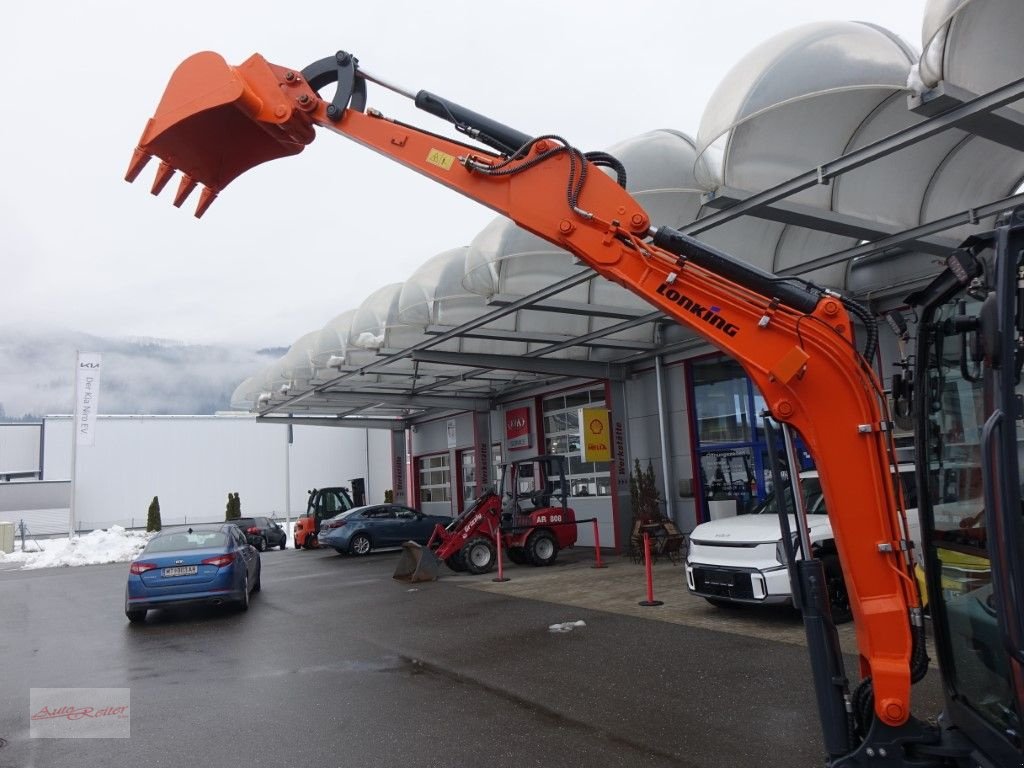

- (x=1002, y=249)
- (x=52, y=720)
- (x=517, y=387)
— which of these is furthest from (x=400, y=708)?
(x=517, y=387)

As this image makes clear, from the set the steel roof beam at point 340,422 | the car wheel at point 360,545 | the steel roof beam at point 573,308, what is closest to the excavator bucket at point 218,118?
the steel roof beam at point 573,308

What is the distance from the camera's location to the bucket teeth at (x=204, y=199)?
5348mm

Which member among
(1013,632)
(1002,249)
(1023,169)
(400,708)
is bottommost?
(400,708)

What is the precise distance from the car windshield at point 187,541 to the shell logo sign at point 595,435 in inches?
325

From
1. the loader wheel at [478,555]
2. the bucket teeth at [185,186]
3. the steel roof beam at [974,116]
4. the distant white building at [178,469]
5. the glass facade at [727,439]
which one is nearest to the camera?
the bucket teeth at [185,186]

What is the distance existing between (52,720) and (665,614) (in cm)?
653

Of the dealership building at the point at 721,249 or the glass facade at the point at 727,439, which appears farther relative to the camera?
the glass facade at the point at 727,439

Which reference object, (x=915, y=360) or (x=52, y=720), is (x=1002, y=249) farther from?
(x=52, y=720)

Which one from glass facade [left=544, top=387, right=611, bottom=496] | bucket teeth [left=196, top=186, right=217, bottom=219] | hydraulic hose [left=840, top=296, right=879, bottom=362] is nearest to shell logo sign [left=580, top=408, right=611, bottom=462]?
glass facade [left=544, top=387, right=611, bottom=496]

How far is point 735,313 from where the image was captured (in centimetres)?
413

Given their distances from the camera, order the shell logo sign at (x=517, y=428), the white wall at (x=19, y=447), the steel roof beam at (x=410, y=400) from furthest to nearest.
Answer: the white wall at (x=19, y=447)
the steel roof beam at (x=410, y=400)
the shell logo sign at (x=517, y=428)

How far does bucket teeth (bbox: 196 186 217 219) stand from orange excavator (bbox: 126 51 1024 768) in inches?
17.5

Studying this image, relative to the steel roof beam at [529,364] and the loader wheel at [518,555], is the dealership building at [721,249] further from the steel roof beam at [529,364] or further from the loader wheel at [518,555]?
the loader wheel at [518,555]

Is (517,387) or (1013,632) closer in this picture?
(1013,632)
